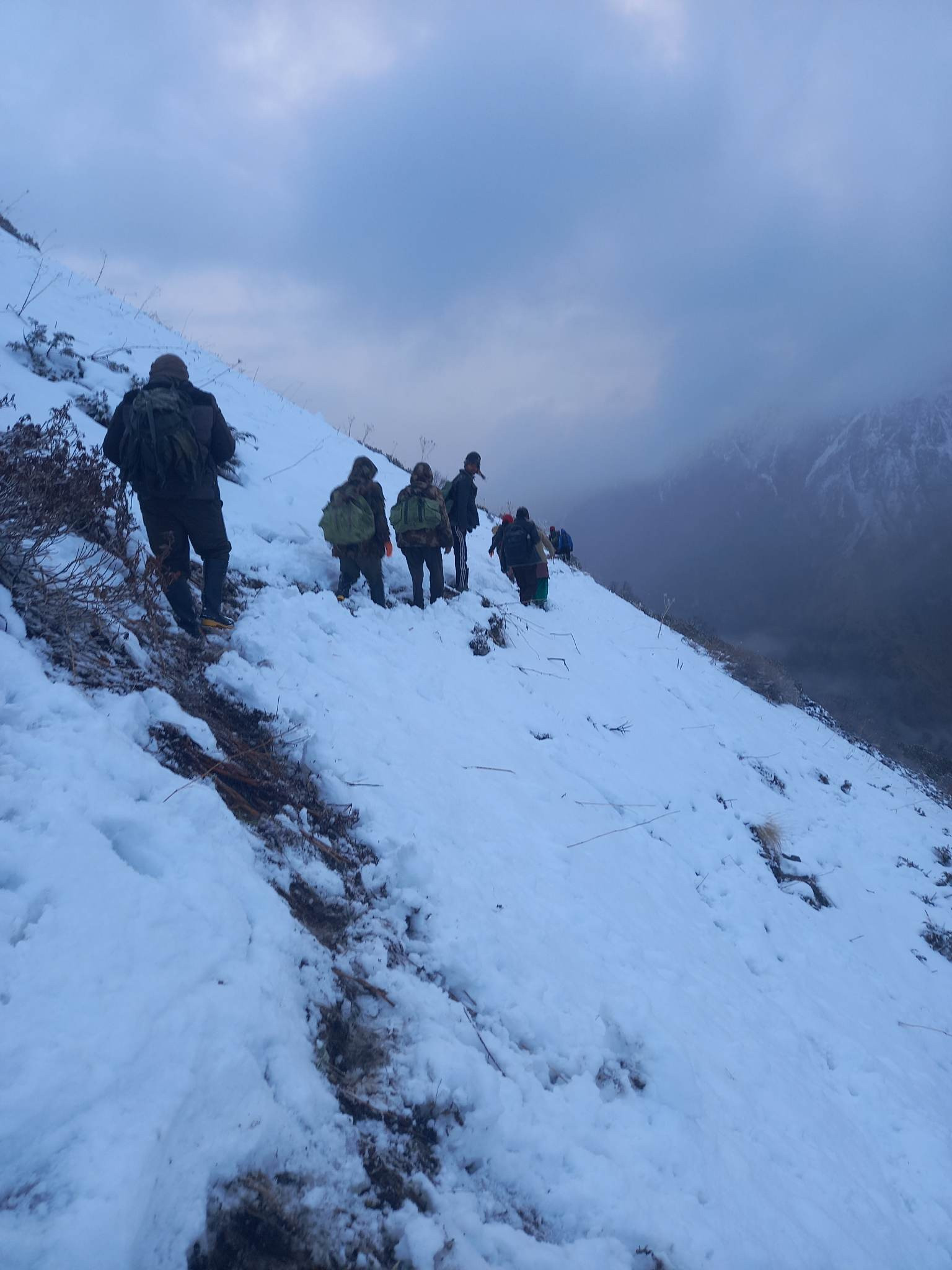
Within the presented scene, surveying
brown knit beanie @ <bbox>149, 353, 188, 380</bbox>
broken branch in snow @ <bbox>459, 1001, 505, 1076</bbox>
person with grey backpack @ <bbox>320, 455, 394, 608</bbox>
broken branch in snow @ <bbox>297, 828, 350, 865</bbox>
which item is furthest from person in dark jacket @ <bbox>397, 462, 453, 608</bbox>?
broken branch in snow @ <bbox>459, 1001, 505, 1076</bbox>

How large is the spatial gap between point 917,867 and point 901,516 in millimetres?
146971

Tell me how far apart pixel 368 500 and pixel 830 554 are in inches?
5541

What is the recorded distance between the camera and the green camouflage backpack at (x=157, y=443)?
14.7ft

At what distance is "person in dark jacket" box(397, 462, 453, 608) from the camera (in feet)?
24.6

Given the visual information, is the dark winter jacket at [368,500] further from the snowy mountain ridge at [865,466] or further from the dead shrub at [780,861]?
the snowy mountain ridge at [865,466]

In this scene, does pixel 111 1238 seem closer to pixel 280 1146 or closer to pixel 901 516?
pixel 280 1146

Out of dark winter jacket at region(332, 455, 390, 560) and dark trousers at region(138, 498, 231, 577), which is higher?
dark winter jacket at region(332, 455, 390, 560)

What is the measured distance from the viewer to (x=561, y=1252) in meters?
2.20

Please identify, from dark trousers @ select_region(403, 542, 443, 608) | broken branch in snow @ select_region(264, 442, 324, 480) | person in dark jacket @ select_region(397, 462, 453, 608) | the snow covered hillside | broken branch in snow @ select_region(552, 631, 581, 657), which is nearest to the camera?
the snow covered hillside

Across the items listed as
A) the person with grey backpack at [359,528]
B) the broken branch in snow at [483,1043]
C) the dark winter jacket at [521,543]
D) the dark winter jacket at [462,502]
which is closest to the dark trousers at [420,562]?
the person with grey backpack at [359,528]

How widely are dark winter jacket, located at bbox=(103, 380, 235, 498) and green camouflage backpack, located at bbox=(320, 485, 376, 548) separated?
6.16 ft

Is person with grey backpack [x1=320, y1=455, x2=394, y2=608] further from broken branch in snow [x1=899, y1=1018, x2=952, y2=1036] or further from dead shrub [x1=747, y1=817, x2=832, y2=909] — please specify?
broken branch in snow [x1=899, y1=1018, x2=952, y2=1036]

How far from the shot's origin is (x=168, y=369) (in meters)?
4.89

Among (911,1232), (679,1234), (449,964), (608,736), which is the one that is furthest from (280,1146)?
(608,736)
